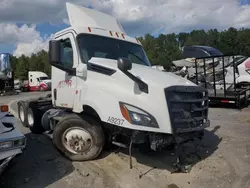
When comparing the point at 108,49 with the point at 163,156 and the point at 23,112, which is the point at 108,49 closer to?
the point at 163,156

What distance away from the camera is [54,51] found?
5.71m

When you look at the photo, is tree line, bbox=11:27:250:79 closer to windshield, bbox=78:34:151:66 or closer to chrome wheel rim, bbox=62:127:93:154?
windshield, bbox=78:34:151:66

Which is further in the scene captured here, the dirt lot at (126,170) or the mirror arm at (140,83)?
the mirror arm at (140,83)

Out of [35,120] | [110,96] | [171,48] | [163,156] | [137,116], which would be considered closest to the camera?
[137,116]

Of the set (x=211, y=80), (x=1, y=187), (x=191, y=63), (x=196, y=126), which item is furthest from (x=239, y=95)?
(x=1, y=187)

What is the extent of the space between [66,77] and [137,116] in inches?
84.0

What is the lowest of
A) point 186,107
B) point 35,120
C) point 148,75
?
point 35,120

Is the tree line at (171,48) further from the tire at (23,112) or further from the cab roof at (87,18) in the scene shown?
the cab roof at (87,18)

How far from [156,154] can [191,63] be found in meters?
12.6

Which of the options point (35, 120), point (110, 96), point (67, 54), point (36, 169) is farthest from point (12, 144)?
point (35, 120)

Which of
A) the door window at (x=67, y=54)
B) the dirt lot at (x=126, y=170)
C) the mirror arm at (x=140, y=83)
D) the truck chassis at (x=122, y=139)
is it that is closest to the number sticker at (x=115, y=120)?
the truck chassis at (x=122, y=139)

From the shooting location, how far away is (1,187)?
475cm

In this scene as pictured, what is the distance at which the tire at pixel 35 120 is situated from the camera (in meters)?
8.54

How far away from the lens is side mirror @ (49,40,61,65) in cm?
570
